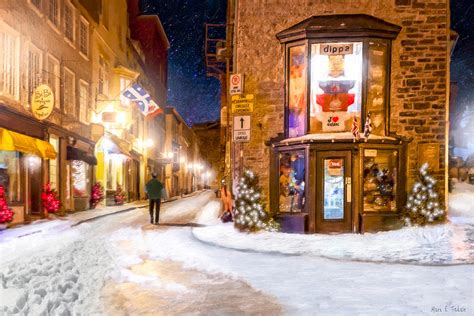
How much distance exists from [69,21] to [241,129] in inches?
520

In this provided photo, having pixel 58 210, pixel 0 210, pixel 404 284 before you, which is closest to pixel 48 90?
pixel 0 210

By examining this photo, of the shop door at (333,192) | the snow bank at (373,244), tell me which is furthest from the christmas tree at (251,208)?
the shop door at (333,192)

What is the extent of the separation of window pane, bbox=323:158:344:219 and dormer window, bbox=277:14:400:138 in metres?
1.04

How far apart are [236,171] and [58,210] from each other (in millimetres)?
9107

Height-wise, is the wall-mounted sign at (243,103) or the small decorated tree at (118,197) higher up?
the wall-mounted sign at (243,103)

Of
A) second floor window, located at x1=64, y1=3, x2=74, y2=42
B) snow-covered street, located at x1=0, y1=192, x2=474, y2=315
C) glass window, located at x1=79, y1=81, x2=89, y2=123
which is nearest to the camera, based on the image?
snow-covered street, located at x1=0, y1=192, x2=474, y2=315

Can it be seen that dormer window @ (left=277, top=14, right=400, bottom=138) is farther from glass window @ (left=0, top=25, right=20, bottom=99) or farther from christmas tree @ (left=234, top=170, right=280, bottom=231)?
glass window @ (left=0, top=25, right=20, bottom=99)

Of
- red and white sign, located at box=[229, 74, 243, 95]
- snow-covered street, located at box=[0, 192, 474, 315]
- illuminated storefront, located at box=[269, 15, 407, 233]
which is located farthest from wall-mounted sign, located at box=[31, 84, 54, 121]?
illuminated storefront, located at box=[269, 15, 407, 233]

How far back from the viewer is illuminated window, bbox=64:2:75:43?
23.0 m

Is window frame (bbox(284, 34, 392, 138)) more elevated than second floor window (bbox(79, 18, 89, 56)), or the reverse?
second floor window (bbox(79, 18, 89, 56))

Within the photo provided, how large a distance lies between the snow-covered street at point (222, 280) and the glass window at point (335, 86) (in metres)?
3.78

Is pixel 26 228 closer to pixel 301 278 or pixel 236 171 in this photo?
pixel 236 171

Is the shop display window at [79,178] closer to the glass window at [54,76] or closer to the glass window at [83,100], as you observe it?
the glass window at [83,100]

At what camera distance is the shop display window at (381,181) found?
14.5m
